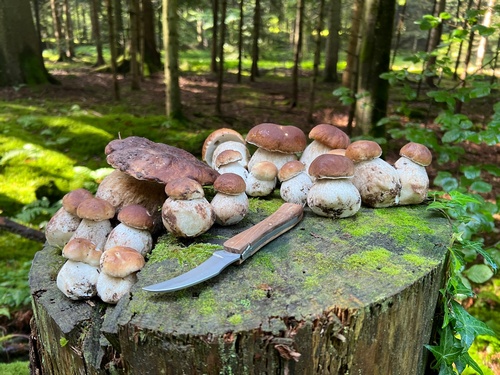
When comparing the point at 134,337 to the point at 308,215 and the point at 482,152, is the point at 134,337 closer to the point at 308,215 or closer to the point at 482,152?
the point at 308,215

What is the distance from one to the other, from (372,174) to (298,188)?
1.38ft

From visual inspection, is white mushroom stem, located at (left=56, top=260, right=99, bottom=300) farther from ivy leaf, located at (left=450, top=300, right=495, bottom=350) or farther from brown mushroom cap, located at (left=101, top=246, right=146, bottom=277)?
ivy leaf, located at (left=450, top=300, right=495, bottom=350)

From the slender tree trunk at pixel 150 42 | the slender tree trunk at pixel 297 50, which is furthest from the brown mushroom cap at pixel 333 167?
the slender tree trunk at pixel 150 42

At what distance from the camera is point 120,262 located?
1.55 metres

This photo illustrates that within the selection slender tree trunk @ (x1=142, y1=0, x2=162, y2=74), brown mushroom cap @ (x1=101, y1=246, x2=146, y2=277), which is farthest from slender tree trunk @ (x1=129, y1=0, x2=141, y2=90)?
brown mushroom cap @ (x1=101, y1=246, x2=146, y2=277)

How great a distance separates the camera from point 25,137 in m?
6.13

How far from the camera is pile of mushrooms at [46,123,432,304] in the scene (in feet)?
5.42

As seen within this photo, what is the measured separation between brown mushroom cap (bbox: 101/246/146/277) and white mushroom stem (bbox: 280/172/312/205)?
96cm

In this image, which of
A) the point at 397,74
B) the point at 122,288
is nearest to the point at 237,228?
the point at 122,288

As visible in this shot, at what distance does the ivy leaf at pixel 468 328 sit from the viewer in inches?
70.8

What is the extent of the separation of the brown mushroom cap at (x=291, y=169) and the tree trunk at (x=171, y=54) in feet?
18.5

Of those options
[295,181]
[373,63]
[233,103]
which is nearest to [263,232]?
[295,181]

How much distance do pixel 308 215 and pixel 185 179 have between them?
0.77m

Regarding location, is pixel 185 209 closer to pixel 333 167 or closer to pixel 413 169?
pixel 333 167
